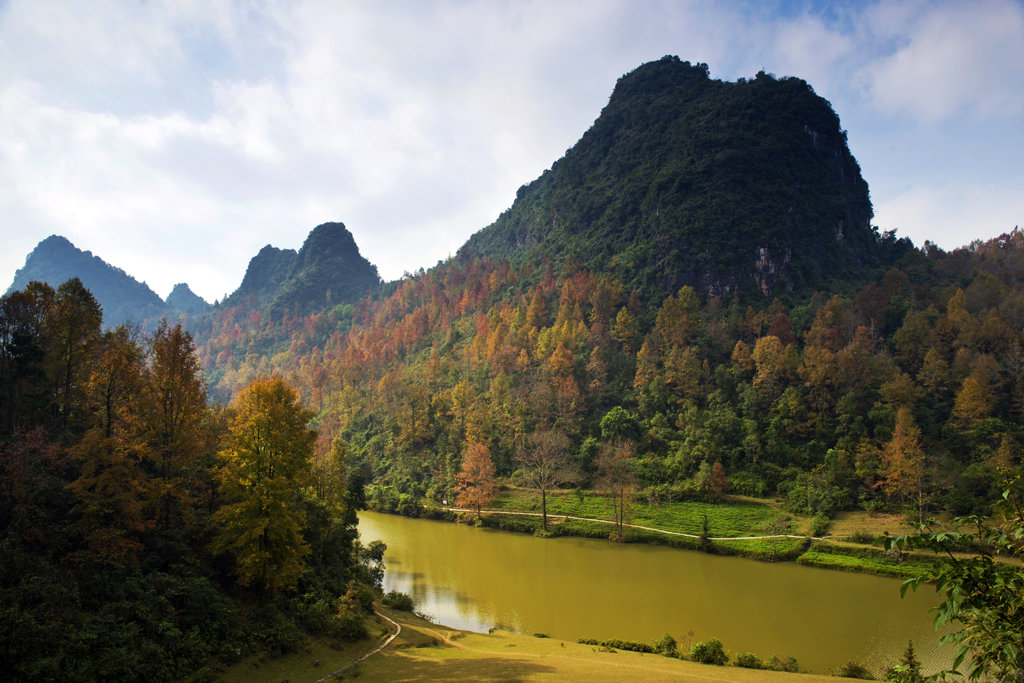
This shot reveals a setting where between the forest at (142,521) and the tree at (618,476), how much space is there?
17426 mm

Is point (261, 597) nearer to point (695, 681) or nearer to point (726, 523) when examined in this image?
point (695, 681)

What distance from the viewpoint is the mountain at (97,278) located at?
162 meters

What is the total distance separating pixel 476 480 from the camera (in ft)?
130

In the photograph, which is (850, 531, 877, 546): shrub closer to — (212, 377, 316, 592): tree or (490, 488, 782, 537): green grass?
(490, 488, 782, 537): green grass

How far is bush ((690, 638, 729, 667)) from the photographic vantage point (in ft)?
49.2

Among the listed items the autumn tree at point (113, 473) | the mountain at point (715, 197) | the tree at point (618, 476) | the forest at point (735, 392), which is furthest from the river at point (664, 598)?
the mountain at point (715, 197)

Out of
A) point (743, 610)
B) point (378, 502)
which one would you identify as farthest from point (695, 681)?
point (378, 502)

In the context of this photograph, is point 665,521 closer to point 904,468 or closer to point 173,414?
point 904,468

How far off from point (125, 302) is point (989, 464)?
221853 mm

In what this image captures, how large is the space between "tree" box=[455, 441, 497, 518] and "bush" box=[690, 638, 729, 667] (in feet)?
80.5

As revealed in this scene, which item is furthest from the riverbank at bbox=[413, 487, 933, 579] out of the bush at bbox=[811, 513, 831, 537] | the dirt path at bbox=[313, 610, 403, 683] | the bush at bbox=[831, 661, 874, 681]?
the dirt path at bbox=[313, 610, 403, 683]

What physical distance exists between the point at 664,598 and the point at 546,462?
17667mm

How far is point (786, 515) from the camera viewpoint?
33.3 m

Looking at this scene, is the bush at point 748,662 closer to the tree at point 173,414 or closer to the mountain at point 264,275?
the tree at point 173,414
